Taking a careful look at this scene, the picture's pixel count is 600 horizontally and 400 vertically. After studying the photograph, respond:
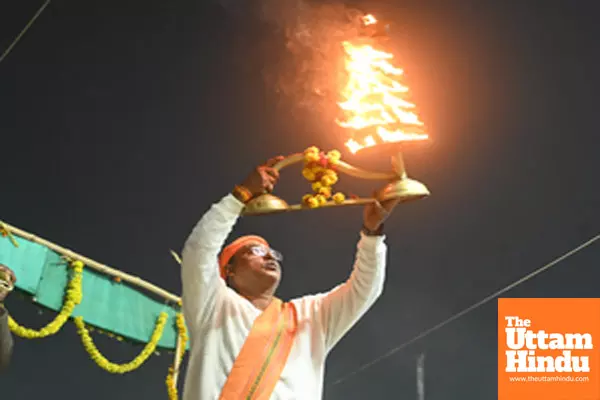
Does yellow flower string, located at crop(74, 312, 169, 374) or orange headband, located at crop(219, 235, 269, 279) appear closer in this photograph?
orange headband, located at crop(219, 235, 269, 279)

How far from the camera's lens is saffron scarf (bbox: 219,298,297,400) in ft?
8.98

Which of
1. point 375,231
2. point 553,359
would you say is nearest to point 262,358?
point 375,231

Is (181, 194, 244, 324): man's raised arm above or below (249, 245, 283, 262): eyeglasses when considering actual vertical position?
below

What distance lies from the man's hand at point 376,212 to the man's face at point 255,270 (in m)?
0.50

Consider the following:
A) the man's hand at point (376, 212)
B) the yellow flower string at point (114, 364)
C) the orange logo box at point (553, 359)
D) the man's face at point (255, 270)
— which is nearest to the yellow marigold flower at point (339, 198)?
the man's hand at point (376, 212)

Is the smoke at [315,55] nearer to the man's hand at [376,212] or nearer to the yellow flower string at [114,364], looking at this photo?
the man's hand at [376,212]

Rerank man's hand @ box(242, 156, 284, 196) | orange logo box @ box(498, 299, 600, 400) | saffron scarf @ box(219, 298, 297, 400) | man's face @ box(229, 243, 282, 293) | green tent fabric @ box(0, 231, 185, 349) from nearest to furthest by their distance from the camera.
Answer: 1. saffron scarf @ box(219, 298, 297, 400)
2. man's hand @ box(242, 156, 284, 196)
3. man's face @ box(229, 243, 282, 293)
4. green tent fabric @ box(0, 231, 185, 349)
5. orange logo box @ box(498, 299, 600, 400)

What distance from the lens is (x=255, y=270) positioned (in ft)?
10.4

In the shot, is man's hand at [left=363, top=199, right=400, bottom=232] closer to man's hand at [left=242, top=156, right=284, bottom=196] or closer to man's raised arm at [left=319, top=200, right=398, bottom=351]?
man's raised arm at [left=319, top=200, right=398, bottom=351]

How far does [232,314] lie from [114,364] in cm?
297

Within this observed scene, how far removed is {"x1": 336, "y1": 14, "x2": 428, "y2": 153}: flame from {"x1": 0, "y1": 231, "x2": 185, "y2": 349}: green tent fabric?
2745 millimetres

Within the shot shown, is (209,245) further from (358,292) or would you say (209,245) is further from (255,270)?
(358,292)

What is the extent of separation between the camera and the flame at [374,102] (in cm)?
289

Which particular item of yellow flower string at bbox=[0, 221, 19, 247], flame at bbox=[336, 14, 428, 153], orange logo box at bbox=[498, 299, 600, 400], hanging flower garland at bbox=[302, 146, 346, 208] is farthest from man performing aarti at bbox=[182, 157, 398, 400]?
orange logo box at bbox=[498, 299, 600, 400]
